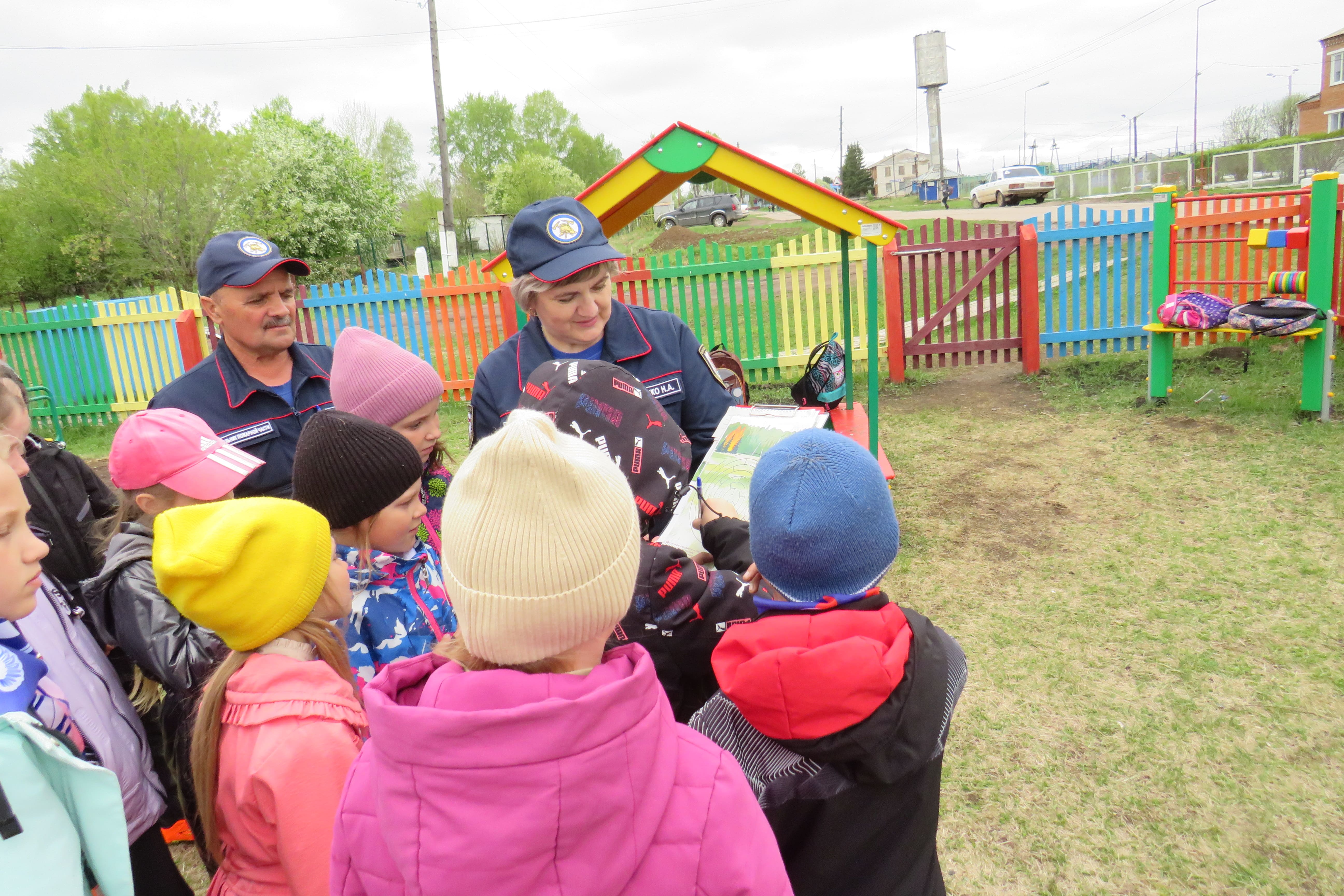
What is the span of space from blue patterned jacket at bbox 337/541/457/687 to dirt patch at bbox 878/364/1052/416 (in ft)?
21.0

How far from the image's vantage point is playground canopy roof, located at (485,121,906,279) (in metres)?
4.25

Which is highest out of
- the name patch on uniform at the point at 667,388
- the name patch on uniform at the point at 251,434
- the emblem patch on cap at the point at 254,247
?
the emblem patch on cap at the point at 254,247

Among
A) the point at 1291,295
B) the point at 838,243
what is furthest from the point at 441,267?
the point at 1291,295

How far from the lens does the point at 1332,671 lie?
3.18 m

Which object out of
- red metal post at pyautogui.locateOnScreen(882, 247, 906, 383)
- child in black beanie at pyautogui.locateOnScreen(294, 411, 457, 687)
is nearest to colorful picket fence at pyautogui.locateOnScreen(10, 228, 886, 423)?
red metal post at pyautogui.locateOnScreen(882, 247, 906, 383)

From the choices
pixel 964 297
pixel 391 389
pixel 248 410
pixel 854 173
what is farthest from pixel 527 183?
pixel 391 389

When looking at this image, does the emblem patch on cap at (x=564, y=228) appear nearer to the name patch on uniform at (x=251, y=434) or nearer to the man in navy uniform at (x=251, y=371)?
the man in navy uniform at (x=251, y=371)

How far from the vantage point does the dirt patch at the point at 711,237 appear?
26.0m

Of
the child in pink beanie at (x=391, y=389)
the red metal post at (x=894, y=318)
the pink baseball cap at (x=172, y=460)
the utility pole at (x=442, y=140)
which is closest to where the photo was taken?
the pink baseball cap at (x=172, y=460)

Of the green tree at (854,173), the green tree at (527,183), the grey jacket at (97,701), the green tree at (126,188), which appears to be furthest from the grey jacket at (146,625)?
the green tree at (854,173)

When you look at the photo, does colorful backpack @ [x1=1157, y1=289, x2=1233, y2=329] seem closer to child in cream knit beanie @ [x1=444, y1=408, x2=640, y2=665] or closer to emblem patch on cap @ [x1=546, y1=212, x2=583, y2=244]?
emblem patch on cap @ [x1=546, y1=212, x2=583, y2=244]

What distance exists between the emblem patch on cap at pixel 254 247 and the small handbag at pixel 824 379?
344 cm

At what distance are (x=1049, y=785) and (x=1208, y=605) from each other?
5.31ft

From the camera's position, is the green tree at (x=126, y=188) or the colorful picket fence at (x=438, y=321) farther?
the green tree at (x=126, y=188)
